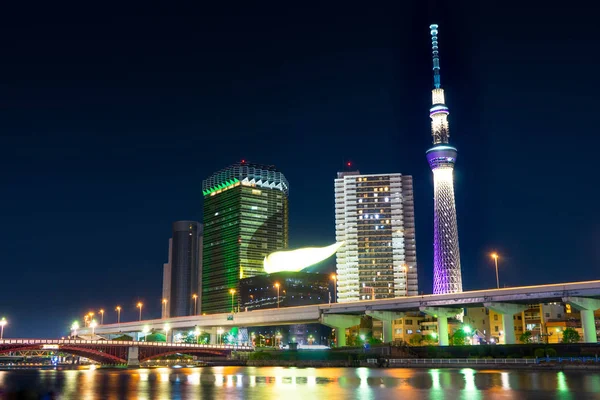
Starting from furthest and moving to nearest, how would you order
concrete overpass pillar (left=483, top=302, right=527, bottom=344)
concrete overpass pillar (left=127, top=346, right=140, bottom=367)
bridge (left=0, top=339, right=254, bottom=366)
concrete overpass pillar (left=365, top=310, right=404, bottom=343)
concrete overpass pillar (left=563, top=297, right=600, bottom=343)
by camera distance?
1. concrete overpass pillar (left=365, top=310, right=404, bottom=343)
2. concrete overpass pillar (left=127, top=346, right=140, bottom=367)
3. bridge (left=0, top=339, right=254, bottom=366)
4. concrete overpass pillar (left=483, top=302, right=527, bottom=344)
5. concrete overpass pillar (left=563, top=297, right=600, bottom=343)

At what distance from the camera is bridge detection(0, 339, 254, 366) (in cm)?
11032

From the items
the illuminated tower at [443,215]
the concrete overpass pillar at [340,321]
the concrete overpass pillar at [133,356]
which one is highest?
the illuminated tower at [443,215]

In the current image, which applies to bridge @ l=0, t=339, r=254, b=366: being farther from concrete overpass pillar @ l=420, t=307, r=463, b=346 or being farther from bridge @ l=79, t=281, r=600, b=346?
concrete overpass pillar @ l=420, t=307, r=463, b=346

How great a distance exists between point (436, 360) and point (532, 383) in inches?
1658

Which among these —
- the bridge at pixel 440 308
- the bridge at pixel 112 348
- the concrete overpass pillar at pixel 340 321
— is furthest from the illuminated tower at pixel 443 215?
the bridge at pixel 112 348

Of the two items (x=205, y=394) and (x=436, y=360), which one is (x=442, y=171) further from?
(x=205, y=394)

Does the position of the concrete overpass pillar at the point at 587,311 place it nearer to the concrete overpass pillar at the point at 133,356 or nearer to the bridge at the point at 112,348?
the bridge at the point at 112,348

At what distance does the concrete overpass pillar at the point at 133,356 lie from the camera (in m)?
121

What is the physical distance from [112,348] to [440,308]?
62046mm

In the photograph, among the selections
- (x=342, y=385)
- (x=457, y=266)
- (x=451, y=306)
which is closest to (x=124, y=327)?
(x=457, y=266)

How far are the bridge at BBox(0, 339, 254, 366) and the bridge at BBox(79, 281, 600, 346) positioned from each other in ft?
62.5

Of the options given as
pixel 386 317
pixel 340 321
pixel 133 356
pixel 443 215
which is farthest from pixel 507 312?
pixel 133 356

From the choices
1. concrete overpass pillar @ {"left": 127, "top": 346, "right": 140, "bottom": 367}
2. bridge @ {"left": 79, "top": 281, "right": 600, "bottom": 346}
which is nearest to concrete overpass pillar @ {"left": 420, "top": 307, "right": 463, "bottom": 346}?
bridge @ {"left": 79, "top": 281, "right": 600, "bottom": 346}

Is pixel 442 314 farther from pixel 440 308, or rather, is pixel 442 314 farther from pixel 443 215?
pixel 443 215
